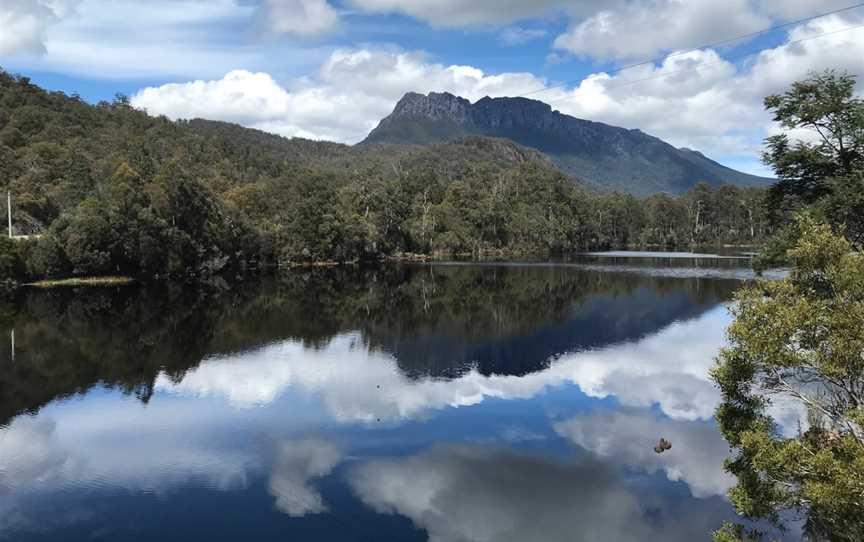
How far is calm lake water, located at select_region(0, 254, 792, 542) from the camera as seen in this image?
64.3ft

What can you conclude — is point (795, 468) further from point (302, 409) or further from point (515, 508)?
point (302, 409)

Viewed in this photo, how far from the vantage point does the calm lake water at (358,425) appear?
19594mm

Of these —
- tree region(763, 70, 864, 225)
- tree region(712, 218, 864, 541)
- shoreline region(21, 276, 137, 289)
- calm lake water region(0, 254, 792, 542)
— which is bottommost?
shoreline region(21, 276, 137, 289)

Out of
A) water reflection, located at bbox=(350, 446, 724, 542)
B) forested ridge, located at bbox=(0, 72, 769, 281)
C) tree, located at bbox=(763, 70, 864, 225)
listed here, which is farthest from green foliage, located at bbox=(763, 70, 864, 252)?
forested ridge, located at bbox=(0, 72, 769, 281)

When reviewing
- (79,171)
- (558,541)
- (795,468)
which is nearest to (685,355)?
(558,541)

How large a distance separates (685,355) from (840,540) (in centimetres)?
2914

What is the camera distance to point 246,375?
3619 centimetres

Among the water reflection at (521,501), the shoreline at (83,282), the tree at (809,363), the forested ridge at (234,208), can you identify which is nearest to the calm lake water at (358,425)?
the water reflection at (521,501)

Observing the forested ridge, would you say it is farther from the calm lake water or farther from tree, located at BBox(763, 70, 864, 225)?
tree, located at BBox(763, 70, 864, 225)

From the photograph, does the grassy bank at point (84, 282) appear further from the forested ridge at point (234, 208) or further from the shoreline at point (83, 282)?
the forested ridge at point (234, 208)

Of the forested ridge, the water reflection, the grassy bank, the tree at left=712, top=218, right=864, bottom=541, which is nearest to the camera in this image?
the tree at left=712, top=218, right=864, bottom=541

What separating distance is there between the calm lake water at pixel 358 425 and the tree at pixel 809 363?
7.01 meters

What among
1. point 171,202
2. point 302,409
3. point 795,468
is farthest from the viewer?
point 171,202

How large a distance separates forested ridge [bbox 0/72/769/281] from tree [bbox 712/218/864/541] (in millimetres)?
76490
